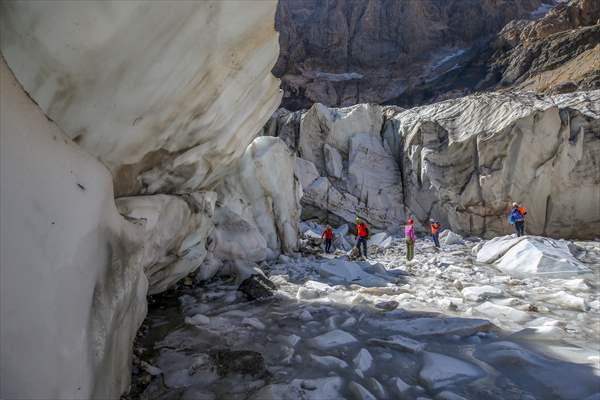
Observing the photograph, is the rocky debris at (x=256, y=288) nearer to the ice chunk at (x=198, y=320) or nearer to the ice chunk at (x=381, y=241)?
the ice chunk at (x=198, y=320)

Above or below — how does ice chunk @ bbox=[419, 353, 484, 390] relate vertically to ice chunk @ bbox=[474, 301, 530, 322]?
above

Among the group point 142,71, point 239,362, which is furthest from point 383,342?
point 142,71

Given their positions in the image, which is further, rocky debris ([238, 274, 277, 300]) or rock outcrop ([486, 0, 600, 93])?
rock outcrop ([486, 0, 600, 93])

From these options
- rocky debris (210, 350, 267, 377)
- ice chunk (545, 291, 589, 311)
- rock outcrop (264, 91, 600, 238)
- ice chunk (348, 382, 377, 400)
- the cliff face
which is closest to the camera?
ice chunk (348, 382, 377, 400)

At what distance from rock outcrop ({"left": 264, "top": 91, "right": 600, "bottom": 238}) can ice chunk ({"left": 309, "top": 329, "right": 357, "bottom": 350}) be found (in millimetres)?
12463

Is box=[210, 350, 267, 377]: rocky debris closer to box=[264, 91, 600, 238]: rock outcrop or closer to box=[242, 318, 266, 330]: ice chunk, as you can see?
box=[242, 318, 266, 330]: ice chunk

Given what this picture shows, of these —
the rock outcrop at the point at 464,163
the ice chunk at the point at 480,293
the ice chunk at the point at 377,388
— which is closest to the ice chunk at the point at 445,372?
the ice chunk at the point at 377,388

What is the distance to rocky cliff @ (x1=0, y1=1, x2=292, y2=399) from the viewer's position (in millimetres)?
1515

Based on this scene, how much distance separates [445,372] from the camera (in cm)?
253

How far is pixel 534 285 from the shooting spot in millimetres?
5336

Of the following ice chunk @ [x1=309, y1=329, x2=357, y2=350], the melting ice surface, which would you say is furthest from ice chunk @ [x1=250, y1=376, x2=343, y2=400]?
ice chunk @ [x1=309, y1=329, x2=357, y2=350]

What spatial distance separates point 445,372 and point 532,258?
197 inches

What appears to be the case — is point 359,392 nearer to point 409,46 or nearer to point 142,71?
point 142,71

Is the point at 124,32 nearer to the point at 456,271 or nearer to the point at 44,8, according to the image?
the point at 44,8
